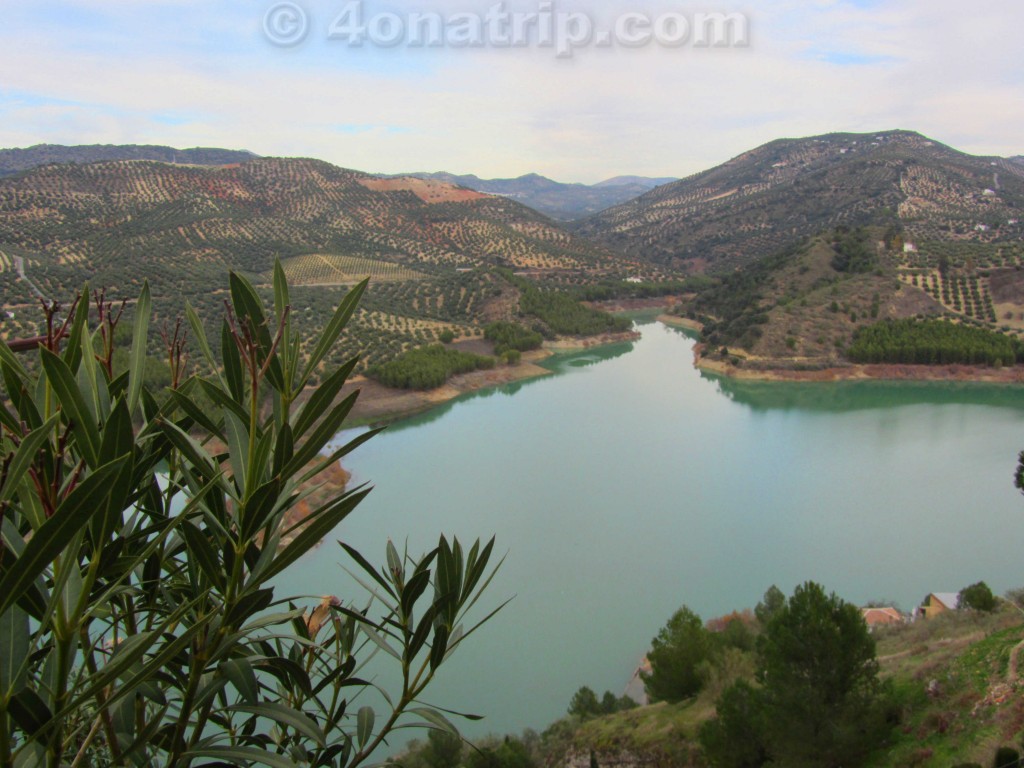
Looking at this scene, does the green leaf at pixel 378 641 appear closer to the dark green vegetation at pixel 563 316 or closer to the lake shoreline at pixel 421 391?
the lake shoreline at pixel 421 391

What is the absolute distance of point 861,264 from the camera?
33.6 meters

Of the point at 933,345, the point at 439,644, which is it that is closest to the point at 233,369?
the point at 439,644

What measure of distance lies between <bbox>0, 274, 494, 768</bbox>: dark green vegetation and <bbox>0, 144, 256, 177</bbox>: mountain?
90716mm

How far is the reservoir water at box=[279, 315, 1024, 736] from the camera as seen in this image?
10758 millimetres

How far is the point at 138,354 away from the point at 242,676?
23.3 inches

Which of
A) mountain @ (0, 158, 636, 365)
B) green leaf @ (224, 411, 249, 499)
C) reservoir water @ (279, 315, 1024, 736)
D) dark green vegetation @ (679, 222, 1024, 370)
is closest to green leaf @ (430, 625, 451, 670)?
green leaf @ (224, 411, 249, 499)

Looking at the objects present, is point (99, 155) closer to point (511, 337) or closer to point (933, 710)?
point (511, 337)

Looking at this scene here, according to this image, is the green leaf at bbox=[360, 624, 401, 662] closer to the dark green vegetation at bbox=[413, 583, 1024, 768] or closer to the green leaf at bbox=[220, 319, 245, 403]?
the green leaf at bbox=[220, 319, 245, 403]

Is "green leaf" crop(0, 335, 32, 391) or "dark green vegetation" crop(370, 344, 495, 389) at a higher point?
"green leaf" crop(0, 335, 32, 391)

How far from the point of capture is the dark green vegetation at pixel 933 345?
2591 centimetres

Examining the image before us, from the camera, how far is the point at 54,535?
0.88m

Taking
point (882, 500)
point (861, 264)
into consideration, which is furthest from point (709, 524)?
point (861, 264)

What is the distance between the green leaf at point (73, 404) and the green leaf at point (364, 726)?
87cm

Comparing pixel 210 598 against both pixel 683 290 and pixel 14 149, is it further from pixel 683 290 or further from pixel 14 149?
pixel 14 149
